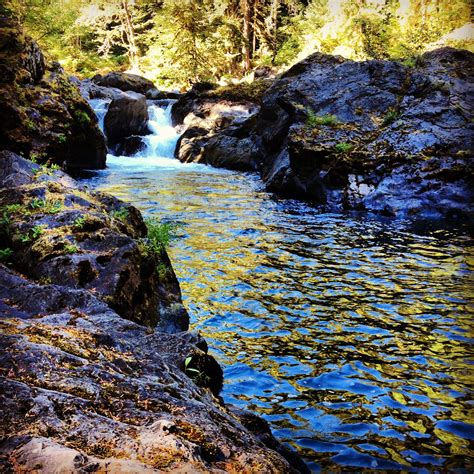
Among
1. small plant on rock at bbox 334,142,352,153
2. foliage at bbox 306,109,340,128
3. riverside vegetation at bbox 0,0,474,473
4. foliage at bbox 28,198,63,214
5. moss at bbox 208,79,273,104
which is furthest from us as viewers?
moss at bbox 208,79,273,104

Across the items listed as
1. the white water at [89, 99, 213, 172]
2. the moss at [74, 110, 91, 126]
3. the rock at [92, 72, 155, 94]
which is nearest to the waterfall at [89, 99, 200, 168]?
the white water at [89, 99, 213, 172]

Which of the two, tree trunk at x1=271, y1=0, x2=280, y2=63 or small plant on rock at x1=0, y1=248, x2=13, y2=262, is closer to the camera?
small plant on rock at x1=0, y1=248, x2=13, y2=262

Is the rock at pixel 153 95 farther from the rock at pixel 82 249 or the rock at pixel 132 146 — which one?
the rock at pixel 82 249

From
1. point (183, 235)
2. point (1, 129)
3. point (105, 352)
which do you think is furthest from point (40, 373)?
point (1, 129)

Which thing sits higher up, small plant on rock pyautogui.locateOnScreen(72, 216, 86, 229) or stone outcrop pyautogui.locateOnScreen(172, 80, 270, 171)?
stone outcrop pyautogui.locateOnScreen(172, 80, 270, 171)

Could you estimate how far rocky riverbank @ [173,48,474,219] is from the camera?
11.5 m

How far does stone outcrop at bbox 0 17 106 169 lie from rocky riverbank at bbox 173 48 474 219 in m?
7.08

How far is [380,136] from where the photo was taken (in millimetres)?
13328

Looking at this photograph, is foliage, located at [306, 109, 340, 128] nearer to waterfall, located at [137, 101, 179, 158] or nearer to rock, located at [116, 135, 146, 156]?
waterfall, located at [137, 101, 179, 158]

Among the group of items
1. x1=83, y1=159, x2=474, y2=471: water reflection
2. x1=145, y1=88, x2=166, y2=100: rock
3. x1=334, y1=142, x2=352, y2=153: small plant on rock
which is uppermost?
x1=145, y1=88, x2=166, y2=100: rock

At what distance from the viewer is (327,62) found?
18.4 metres

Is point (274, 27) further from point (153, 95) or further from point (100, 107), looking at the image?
point (100, 107)

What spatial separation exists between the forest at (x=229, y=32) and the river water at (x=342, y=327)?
64.0 feet

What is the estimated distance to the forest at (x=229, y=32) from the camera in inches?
1049
